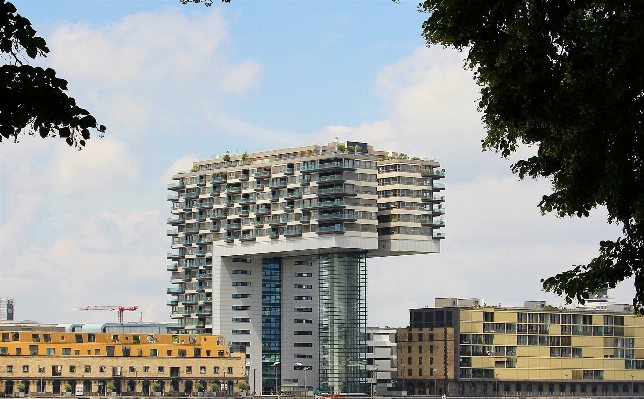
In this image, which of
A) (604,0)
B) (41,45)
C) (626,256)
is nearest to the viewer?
(41,45)

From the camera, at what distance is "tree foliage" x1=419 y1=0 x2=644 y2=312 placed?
30375 mm

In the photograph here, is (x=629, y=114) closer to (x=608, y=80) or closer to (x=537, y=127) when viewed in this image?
(x=608, y=80)

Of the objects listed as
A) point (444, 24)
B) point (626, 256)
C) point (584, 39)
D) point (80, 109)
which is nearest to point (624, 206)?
point (626, 256)

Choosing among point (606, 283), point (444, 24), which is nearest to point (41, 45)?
point (444, 24)

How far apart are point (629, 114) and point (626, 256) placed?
3928mm

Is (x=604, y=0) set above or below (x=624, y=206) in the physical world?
above

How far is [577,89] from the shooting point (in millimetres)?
31359

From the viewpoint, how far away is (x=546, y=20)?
30.9m

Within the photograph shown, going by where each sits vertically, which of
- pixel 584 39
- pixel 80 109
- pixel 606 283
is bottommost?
pixel 606 283

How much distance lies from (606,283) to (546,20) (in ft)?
22.5

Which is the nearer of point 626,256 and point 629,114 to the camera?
point 629,114

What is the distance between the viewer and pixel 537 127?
3322 cm

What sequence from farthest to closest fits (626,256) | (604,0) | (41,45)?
(626,256), (604,0), (41,45)

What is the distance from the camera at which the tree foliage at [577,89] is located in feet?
99.7
